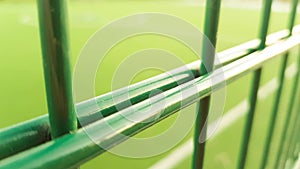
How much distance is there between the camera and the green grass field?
307cm

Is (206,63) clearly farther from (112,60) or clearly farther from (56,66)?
(112,60)

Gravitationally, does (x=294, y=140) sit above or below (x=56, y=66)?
below

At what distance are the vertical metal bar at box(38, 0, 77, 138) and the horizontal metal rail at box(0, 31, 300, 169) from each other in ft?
0.05

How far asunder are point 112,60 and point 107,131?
19.4 ft

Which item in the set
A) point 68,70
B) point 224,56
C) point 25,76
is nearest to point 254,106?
point 224,56

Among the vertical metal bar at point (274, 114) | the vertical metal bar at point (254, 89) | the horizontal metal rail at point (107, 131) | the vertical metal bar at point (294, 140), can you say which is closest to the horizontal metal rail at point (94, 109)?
the horizontal metal rail at point (107, 131)

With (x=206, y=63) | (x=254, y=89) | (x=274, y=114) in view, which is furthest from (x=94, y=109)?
(x=274, y=114)

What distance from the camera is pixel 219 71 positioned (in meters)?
0.49

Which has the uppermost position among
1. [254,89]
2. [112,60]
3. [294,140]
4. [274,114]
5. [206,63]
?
[206,63]

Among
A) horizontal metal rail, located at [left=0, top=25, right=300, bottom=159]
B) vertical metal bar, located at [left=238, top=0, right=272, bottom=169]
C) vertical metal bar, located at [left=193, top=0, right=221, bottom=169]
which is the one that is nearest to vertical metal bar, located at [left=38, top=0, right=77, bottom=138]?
horizontal metal rail, located at [left=0, top=25, right=300, bottom=159]

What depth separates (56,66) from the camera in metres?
0.25

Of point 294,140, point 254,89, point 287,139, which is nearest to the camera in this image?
point 254,89

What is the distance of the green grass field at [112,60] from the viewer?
3066 millimetres

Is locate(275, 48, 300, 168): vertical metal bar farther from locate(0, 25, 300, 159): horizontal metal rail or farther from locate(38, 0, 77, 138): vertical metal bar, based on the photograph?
locate(38, 0, 77, 138): vertical metal bar
